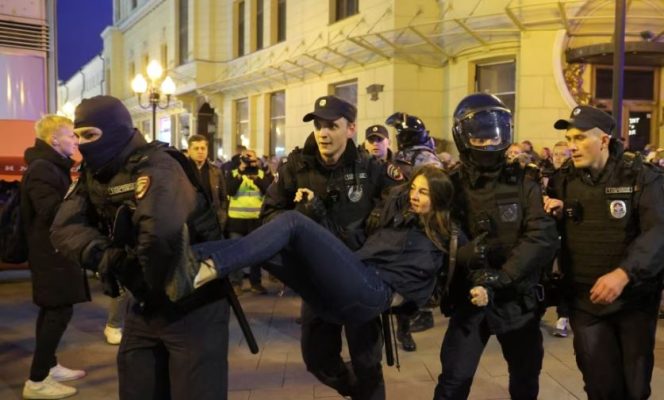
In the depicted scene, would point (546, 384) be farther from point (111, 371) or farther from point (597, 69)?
point (597, 69)

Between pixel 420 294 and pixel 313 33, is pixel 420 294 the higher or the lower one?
the lower one

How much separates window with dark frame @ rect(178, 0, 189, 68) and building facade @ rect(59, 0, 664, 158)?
2.40m

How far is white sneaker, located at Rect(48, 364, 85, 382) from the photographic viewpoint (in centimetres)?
468

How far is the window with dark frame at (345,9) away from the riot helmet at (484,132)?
13.8 meters

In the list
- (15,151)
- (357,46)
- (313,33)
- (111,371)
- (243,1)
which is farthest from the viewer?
(243,1)

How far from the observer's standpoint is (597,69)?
→ 12766mm

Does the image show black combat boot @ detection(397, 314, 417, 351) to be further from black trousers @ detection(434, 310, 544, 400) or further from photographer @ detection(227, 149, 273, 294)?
photographer @ detection(227, 149, 273, 294)

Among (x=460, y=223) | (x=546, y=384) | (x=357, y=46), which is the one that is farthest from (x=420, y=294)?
(x=357, y=46)

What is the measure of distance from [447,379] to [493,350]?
97.2 inches

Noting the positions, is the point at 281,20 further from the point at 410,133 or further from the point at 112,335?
the point at 112,335

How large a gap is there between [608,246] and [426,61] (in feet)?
40.1

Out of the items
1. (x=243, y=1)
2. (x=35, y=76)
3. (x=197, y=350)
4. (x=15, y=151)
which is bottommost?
(x=197, y=350)

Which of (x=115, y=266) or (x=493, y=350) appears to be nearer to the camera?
(x=115, y=266)

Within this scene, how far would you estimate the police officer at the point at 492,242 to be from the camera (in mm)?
3080
